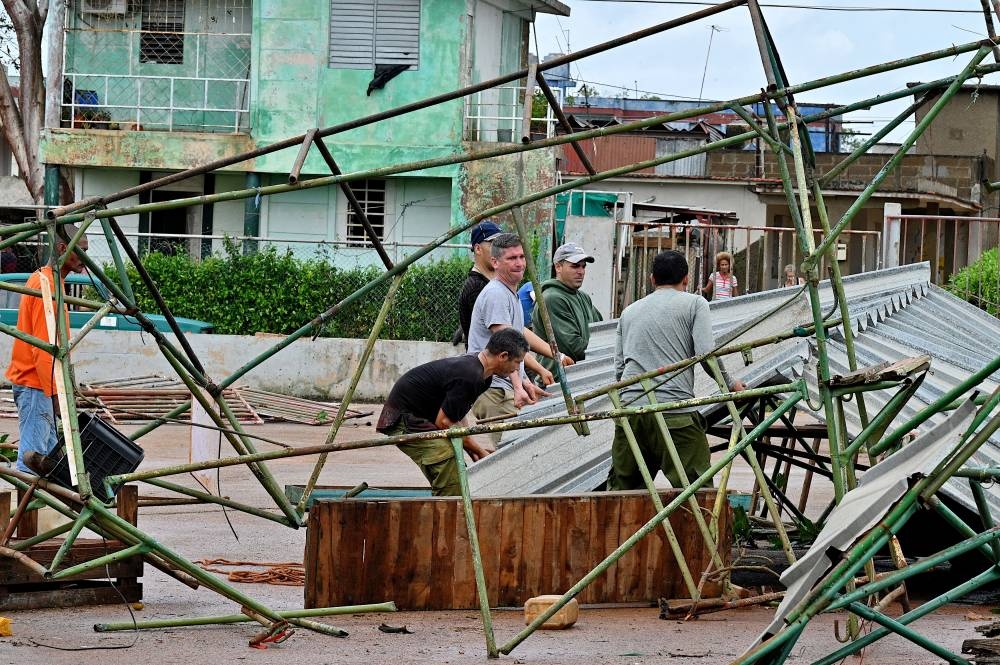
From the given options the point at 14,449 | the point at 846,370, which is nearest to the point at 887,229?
the point at 846,370

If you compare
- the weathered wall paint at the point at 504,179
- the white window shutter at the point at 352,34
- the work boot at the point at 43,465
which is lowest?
the work boot at the point at 43,465

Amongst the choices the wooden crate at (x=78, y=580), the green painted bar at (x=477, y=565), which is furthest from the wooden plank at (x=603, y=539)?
the wooden crate at (x=78, y=580)

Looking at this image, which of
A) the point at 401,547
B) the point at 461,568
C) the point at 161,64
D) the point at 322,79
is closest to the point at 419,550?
the point at 401,547

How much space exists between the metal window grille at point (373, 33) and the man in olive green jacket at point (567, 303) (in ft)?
50.1

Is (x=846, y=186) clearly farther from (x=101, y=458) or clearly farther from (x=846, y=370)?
(x=101, y=458)

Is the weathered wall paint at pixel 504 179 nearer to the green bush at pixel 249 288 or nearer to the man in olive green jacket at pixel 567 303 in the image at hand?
the green bush at pixel 249 288

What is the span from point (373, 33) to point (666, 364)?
1760 centimetres

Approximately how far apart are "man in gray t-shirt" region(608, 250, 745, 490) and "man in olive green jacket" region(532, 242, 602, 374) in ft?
5.44

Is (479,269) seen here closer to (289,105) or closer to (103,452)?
(103,452)

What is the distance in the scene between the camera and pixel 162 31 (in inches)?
980

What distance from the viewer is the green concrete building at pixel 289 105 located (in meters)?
23.5

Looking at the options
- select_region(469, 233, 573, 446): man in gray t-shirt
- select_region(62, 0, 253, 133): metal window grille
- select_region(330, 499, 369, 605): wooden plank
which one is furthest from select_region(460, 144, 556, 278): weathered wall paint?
select_region(330, 499, 369, 605): wooden plank

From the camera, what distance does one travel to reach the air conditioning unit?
25172 millimetres

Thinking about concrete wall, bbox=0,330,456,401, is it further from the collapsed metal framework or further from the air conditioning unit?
the collapsed metal framework
